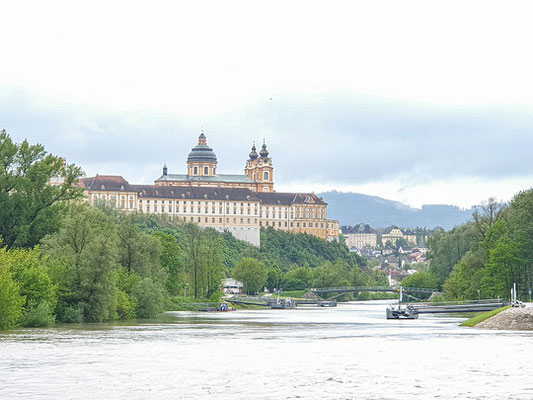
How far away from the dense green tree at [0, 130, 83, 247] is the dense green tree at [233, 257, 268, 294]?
8108 cm

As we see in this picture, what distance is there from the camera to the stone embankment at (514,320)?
65.6m

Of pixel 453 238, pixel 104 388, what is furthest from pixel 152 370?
pixel 453 238

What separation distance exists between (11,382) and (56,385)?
1.63 m

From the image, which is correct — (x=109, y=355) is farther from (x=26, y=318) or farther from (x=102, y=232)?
(x=102, y=232)

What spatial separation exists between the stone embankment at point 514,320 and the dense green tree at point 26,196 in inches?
1484

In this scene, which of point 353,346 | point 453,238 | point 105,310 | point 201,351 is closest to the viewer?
point 201,351

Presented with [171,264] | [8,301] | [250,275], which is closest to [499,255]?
[171,264]

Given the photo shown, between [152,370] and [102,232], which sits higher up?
[102,232]

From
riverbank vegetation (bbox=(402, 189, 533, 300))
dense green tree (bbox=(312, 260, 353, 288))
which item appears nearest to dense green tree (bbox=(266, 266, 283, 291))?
dense green tree (bbox=(312, 260, 353, 288))

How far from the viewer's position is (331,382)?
1446 inches

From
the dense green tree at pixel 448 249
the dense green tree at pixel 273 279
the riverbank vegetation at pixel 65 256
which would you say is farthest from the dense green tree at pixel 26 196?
the dense green tree at pixel 273 279

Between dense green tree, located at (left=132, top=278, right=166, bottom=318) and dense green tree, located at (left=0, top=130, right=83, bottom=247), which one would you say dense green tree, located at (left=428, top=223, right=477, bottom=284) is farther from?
dense green tree, located at (left=0, top=130, right=83, bottom=247)

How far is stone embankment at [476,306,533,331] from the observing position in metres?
65.6

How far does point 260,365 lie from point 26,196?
48.8 meters
